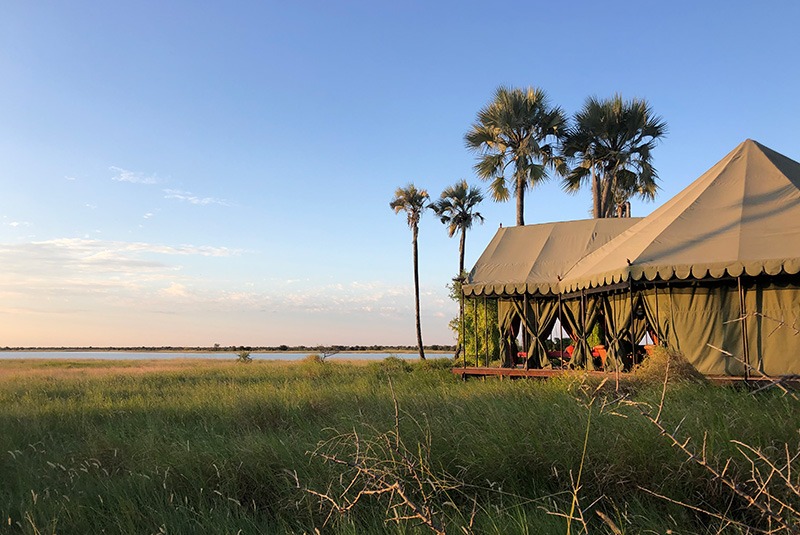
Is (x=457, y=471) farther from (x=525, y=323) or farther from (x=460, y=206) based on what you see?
(x=460, y=206)

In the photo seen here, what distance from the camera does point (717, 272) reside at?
11133mm

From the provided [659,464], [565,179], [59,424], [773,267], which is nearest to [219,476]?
[659,464]

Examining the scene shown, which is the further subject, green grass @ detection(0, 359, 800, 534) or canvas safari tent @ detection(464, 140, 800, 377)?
canvas safari tent @ detection(464, 140, 800, 377)

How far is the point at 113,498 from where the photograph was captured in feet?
18.0

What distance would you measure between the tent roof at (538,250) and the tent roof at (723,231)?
262 centimetres

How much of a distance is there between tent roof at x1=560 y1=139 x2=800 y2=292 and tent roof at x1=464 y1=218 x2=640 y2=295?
103 inches

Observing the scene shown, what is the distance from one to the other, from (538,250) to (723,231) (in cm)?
712

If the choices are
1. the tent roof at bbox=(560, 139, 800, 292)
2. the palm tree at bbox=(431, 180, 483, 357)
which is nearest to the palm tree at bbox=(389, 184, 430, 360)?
the palm tree at bbox=(431, 180, 483, 357)

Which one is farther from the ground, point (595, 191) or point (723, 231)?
point (595, 191)

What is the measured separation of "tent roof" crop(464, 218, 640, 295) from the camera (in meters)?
17.7

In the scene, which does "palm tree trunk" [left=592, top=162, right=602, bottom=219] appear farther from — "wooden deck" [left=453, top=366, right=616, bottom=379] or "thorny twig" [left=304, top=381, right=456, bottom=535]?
"thorny twig" [left=304, top=381, right=456, bottom=535]

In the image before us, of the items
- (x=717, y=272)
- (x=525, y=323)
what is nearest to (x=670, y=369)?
(x=717, y=272)

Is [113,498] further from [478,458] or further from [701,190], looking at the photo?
[701,190]

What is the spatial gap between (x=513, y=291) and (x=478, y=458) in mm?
10835
